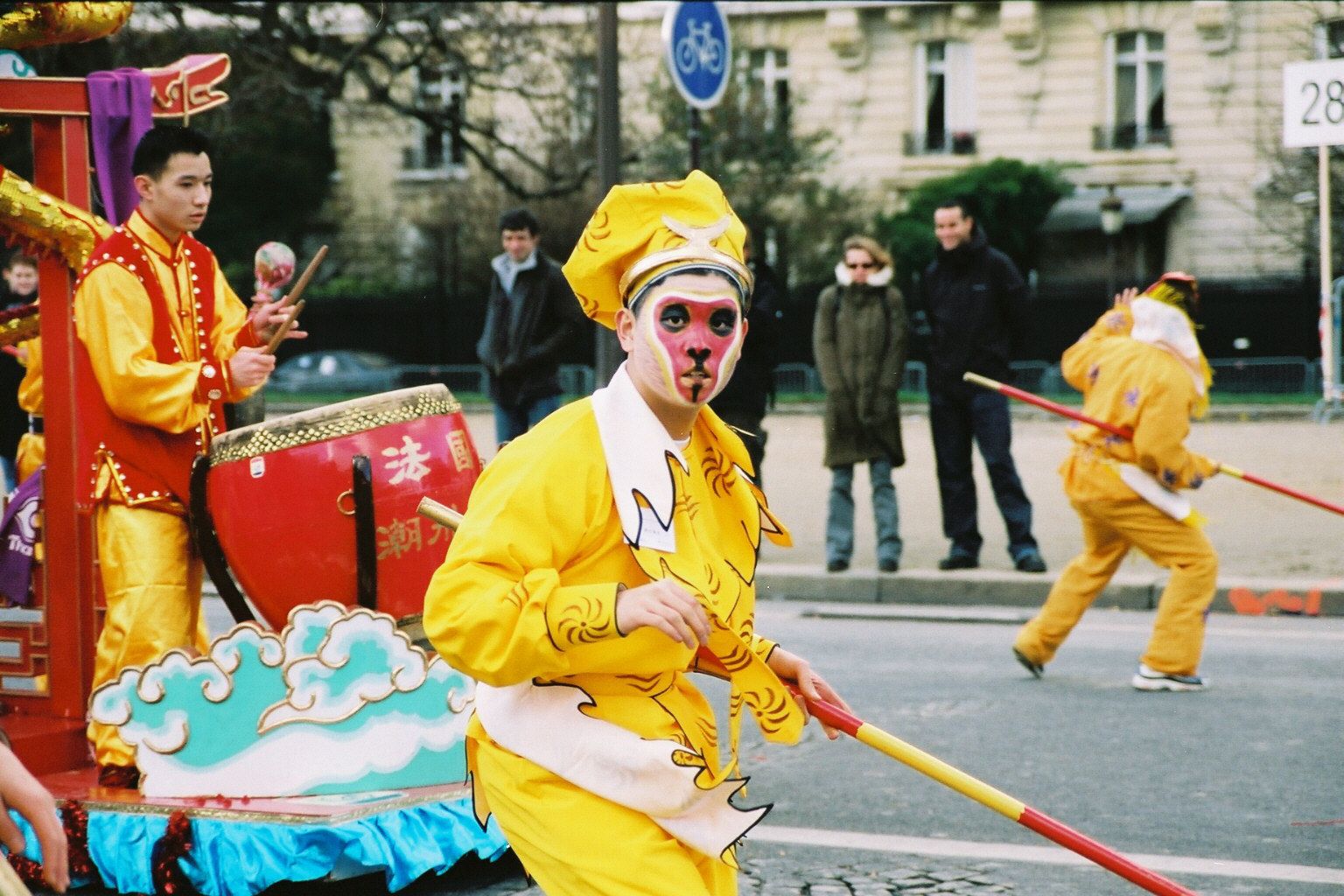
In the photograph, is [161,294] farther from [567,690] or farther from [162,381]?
[567,690]

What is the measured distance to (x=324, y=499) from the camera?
472 cm

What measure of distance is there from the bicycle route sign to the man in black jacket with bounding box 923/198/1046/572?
1525mm

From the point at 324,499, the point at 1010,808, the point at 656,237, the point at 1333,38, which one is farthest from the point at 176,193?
the point at 1333,38

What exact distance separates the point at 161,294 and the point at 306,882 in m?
1.62

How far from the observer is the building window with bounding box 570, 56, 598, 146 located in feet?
83.7

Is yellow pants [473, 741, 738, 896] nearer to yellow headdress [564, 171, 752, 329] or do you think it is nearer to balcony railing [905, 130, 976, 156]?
yellow headdress [564, 171, 752, 329]

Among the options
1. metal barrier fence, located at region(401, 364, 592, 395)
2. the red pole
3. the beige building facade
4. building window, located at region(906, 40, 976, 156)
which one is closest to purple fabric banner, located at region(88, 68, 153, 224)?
the red pole

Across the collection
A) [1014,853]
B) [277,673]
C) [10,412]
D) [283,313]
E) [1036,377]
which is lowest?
[1036,377]

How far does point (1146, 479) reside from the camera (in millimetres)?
7078

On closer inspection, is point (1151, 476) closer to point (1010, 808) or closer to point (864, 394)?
point (864, 394)

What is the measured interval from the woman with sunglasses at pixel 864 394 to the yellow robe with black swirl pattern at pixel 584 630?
726cm

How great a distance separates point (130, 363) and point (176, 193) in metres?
0.50

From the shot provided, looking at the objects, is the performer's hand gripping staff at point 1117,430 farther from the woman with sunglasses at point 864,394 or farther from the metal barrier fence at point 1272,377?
the metal barrier fence at point 1272,377

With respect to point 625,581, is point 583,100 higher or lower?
higher
